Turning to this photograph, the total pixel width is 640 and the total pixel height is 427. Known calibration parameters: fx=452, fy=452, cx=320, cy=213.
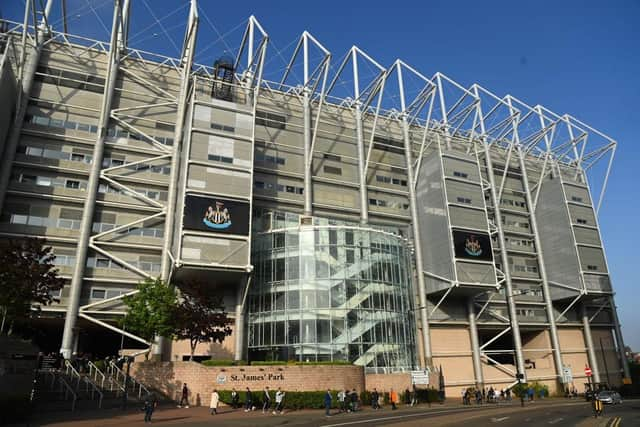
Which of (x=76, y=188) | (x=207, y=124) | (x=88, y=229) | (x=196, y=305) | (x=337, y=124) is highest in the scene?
(x=337, y=124)

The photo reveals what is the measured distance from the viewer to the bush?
65.8ft

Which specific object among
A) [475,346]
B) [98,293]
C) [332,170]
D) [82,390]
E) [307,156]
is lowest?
[82,390]

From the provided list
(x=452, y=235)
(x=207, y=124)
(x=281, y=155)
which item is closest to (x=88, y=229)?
(x=207, y=124)

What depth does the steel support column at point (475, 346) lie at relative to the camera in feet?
178

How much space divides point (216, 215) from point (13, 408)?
2410cm

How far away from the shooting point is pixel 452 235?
5403cm

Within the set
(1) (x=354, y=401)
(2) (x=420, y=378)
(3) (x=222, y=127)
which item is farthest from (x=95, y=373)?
(3) (x=222, y=127)

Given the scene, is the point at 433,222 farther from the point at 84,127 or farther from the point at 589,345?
the point at 84,127

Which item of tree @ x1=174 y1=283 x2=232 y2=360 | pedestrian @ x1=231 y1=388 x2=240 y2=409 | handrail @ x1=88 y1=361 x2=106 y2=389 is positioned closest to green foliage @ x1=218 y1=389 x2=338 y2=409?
pedestrian @ x1=231 y1=388 x2=240 y2=409

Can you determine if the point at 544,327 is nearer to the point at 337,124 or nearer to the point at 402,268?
the point at 402,268

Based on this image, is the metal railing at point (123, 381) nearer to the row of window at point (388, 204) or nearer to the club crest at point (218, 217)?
the club crest at point (218, 217)

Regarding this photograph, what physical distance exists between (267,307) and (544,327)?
41.8 metres

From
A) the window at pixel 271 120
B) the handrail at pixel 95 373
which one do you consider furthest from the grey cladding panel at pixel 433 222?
the handrail at pixel 95 373

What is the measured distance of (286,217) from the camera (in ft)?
154
